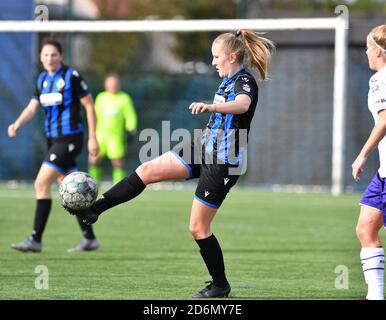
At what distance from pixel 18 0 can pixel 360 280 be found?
15.1 metres

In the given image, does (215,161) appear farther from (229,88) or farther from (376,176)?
(376,176)

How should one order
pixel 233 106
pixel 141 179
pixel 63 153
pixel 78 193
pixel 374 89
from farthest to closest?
pixel 63 153 → pixel 141 179 → pixel 78 193 → pixel 233 106 → pixel 374 89

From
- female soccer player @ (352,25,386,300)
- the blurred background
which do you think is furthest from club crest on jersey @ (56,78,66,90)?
the blurred background

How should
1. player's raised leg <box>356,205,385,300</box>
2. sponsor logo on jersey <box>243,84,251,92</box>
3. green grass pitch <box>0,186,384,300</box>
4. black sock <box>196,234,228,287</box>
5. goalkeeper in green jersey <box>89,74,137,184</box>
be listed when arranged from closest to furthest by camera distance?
1. player's raised leg <box>356,205,385,300</box>
2. sponsor logo on jersey <box>243,84,251,92</box>
3. black sock <box>196,234,228,287</box>
4. green grass pitch <box>0,186,384,300</box>
5. goalkeeper in green jersey <box>89,74,137,184</box>

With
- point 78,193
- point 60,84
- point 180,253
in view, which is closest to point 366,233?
point 78,193

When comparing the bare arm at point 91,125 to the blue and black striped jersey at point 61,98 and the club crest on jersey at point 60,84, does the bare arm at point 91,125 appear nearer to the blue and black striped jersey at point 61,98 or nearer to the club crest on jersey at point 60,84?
the blue and black striped jersey at point 61,98

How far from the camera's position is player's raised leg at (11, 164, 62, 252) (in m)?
9.39

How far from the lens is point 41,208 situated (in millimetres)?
9516

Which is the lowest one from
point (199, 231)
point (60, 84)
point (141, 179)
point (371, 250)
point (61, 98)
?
point (371, 250)

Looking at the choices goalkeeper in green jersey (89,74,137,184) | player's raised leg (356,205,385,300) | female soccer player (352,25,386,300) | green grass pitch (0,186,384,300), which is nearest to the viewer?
female soccer player (352,25,386,300)

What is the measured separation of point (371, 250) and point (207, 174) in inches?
51.6

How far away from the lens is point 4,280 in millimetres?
7520

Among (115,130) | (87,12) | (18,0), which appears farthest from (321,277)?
(87,12)

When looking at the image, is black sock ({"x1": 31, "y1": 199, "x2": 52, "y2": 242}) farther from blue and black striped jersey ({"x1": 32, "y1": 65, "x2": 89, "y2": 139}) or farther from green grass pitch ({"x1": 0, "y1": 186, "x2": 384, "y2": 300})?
blue and black striped jersey ({"x1": 32, "y1": 65, "x2": 89, "y2": 139})
